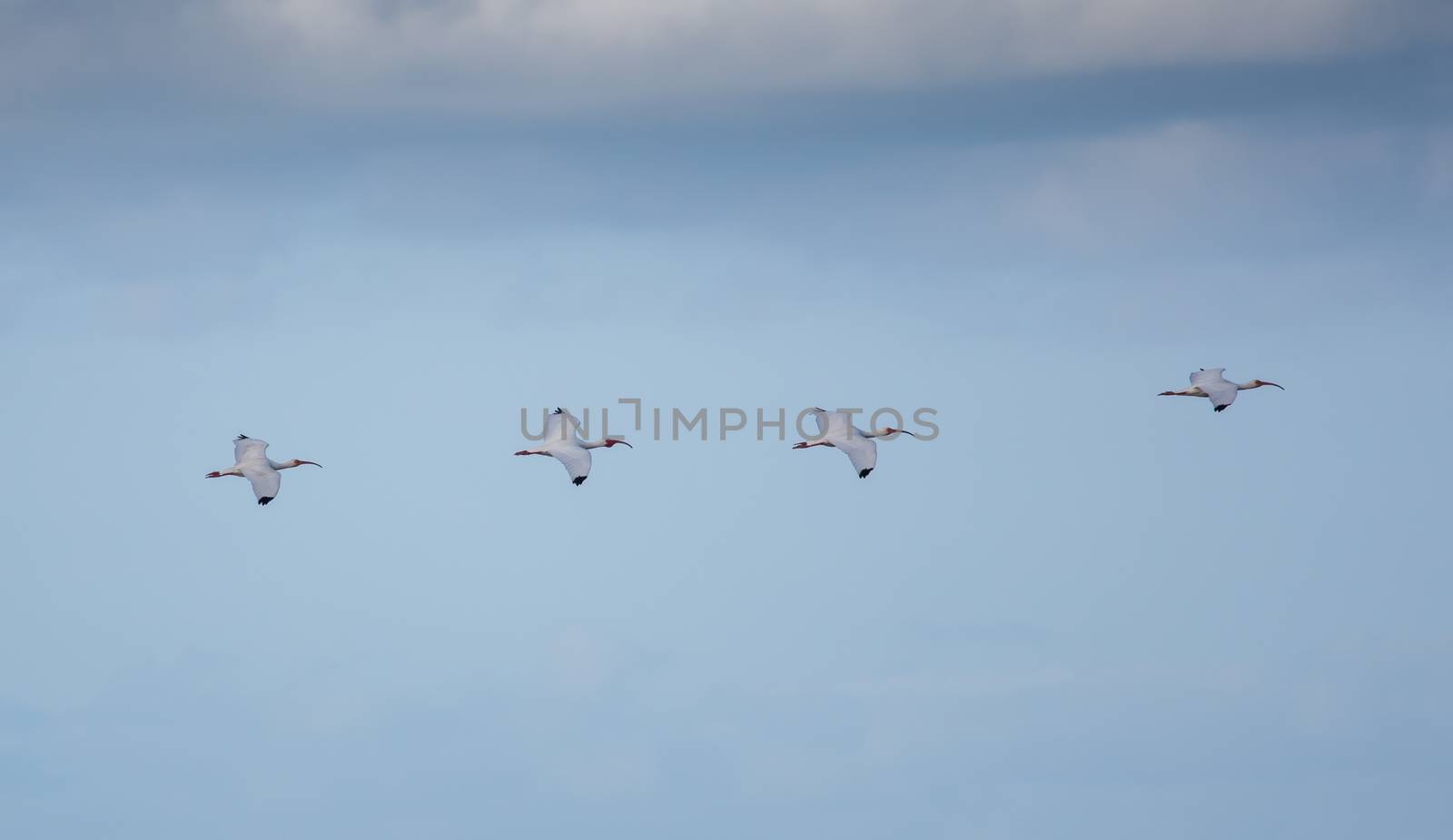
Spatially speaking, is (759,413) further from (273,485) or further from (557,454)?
(273,485)

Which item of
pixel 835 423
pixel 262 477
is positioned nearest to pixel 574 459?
pixel 835 423

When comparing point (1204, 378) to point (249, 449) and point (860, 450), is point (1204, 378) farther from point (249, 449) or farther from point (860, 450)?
point (249, 449)

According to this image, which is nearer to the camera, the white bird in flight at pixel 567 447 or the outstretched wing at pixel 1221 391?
the white bird in flight at pixel 567 447

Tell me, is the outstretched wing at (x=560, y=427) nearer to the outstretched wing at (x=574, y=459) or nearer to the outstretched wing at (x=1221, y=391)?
the outstretched wing at (x=574, y=459)

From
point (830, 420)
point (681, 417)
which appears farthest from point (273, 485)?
point (830, 420)

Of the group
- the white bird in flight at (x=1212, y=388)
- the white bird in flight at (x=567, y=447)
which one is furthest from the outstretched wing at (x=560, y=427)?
the white bird in flight at (x=1212, y=388)

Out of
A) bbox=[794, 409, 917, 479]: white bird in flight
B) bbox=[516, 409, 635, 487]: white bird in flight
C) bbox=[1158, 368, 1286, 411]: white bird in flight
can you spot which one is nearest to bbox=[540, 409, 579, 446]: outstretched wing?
bbox=[516, 409, 635, 487]: white bird in flight
